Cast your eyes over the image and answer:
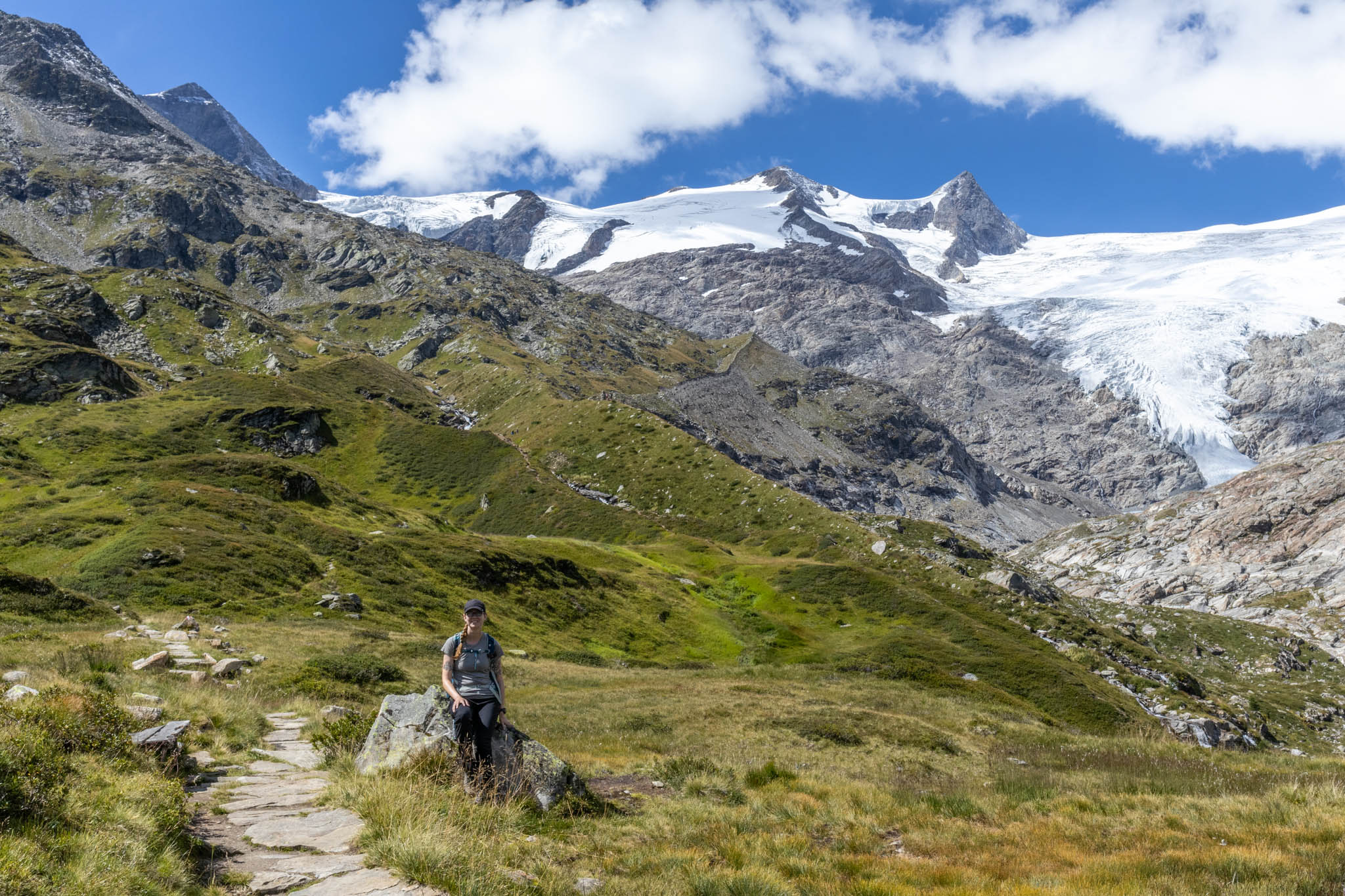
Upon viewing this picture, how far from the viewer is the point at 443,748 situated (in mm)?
11406

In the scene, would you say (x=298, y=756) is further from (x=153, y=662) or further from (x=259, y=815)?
(x=153, y=662)

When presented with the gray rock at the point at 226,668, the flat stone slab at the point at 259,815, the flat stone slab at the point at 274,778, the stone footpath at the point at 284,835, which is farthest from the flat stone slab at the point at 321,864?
the gray rock at the point at 226,668

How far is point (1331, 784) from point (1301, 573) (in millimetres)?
254871

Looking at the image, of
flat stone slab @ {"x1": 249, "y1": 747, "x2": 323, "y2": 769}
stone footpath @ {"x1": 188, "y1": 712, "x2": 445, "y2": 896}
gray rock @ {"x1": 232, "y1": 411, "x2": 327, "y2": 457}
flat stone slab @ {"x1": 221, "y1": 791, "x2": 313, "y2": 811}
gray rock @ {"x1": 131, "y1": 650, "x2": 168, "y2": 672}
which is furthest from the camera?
gray rock @ {"x1": 232, "y1": 411, "x2": 327, "y2": 457}

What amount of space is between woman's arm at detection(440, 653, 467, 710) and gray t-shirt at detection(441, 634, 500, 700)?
0.07ft

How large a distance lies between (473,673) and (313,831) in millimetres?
3112

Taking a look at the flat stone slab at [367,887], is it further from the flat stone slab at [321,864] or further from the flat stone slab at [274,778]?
the flat stone slab at [274,778]

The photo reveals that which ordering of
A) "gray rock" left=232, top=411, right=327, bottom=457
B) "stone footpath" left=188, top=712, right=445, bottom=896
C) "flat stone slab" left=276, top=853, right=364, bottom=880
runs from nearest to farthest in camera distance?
"stone footpath" left=188, top=712, right=445, bottom=896, "flat stone slab" left=276, top=853, right=364, bottom=880, "gray rock" left=232, top=411, right=327, bottom=457

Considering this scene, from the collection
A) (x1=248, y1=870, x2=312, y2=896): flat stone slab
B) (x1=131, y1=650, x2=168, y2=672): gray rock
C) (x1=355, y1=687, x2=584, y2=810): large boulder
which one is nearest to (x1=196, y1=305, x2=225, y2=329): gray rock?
(x1=131, y1=650, x2=168, y2=672): gray rock

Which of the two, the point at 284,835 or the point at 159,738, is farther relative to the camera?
the point at 159,738

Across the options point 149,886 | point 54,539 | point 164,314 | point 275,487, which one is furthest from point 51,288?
point 149,886

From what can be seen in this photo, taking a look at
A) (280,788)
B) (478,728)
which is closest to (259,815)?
(280,788)

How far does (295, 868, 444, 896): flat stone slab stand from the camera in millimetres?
7227

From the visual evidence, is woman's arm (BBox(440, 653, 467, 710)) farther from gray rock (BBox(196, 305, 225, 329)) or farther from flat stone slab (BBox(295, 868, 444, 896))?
gray rock (BBox(196, 305, 225, 329))
